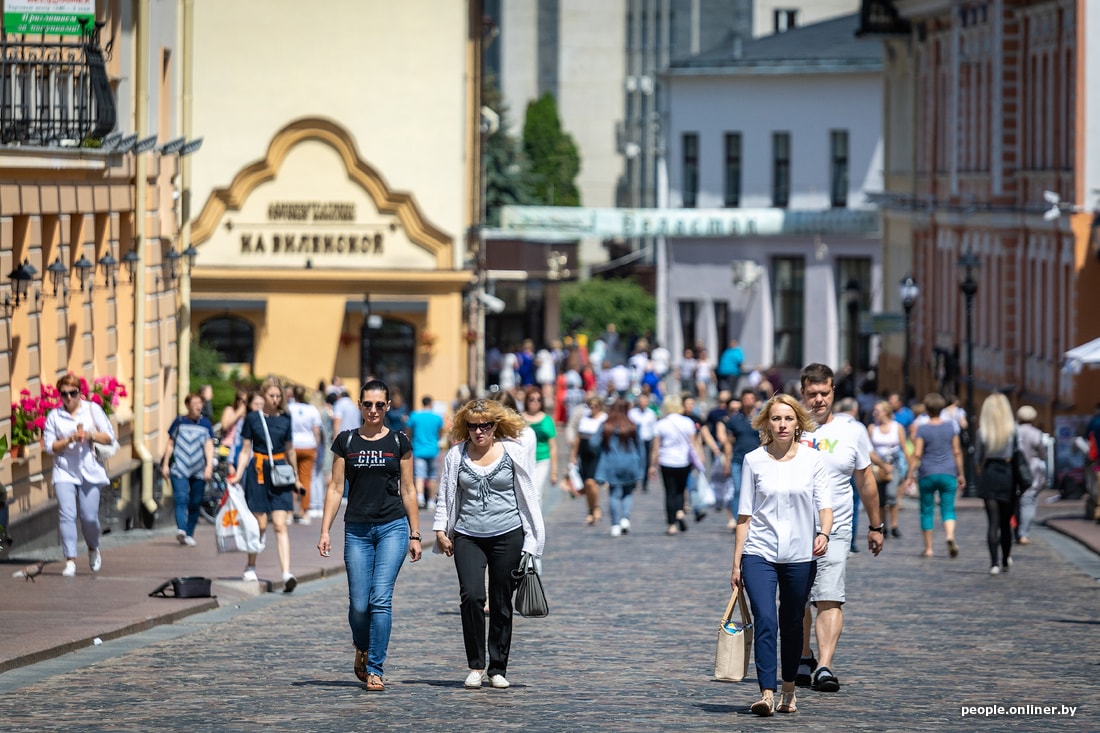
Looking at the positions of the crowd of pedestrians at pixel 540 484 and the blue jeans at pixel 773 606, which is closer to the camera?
the blue jeans at pixel 773 606

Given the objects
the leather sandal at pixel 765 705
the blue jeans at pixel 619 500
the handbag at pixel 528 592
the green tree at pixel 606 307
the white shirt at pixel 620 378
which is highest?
the green tree at pixel 606 307

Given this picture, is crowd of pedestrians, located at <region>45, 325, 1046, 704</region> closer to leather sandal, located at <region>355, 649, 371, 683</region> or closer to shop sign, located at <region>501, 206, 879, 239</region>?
leather sandal, located at <region>355, 649, 371, 683</region>

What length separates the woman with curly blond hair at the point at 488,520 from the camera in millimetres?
12594

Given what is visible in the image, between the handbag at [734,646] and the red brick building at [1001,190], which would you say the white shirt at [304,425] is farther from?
the handbag at [734,646]

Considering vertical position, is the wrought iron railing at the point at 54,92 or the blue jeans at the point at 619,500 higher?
the wrought iron railing at the point at 54,92

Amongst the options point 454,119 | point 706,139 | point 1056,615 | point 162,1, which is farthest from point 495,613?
point 706,139

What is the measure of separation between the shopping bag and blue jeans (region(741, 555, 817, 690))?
796cm

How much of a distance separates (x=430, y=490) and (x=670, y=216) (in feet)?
117

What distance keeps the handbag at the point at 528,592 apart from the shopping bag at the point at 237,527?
257 inches

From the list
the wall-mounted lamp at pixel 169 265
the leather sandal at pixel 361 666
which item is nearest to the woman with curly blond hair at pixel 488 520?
the leather sandal at pixel 361 666

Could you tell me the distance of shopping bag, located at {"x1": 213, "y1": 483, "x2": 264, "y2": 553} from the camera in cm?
1883


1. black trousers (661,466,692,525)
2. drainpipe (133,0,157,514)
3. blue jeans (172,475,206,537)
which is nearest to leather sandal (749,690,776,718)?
blue jeans (172,475,206,537)

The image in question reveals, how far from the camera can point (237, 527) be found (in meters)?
18.9

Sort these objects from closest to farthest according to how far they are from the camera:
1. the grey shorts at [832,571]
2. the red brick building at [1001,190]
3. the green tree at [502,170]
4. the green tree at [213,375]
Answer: the grey shorts at [832,571] < the red brick building at [1001,190] < the green tree at [213,375] < the green tree at [502,170]
